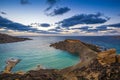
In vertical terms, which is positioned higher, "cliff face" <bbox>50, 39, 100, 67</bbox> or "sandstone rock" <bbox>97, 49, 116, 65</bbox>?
"sandstone rock" <bbox>97, 49, 116, 65</bbox>

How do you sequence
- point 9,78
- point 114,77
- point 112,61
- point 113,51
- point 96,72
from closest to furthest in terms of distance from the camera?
point 114,77
point 9,78
point 96,72
point 112,61
point 113,51

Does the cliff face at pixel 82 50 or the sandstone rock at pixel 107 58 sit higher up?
the sandstone rock at pixel 107 58

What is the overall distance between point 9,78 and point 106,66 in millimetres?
21634

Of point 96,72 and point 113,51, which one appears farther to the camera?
point 113,51

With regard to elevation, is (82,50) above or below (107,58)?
below

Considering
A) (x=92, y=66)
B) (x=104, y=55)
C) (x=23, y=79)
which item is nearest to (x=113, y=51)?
(x=104, y=55)

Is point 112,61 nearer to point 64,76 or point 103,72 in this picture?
point 103,72

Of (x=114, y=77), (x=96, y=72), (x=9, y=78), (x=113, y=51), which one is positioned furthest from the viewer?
(x=113, y=51)

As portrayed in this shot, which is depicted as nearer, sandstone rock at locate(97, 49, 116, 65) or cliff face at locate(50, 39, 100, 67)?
sandstone rock at locate(97, 49, 116, 65)

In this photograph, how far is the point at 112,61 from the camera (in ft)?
152

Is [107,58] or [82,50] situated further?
[82,50]

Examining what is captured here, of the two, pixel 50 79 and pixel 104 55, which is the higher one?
pixel 104 55

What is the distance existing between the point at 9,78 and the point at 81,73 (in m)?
16.4

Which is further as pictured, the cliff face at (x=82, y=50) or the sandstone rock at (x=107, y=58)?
the cliff face at (x=82, y=50)
